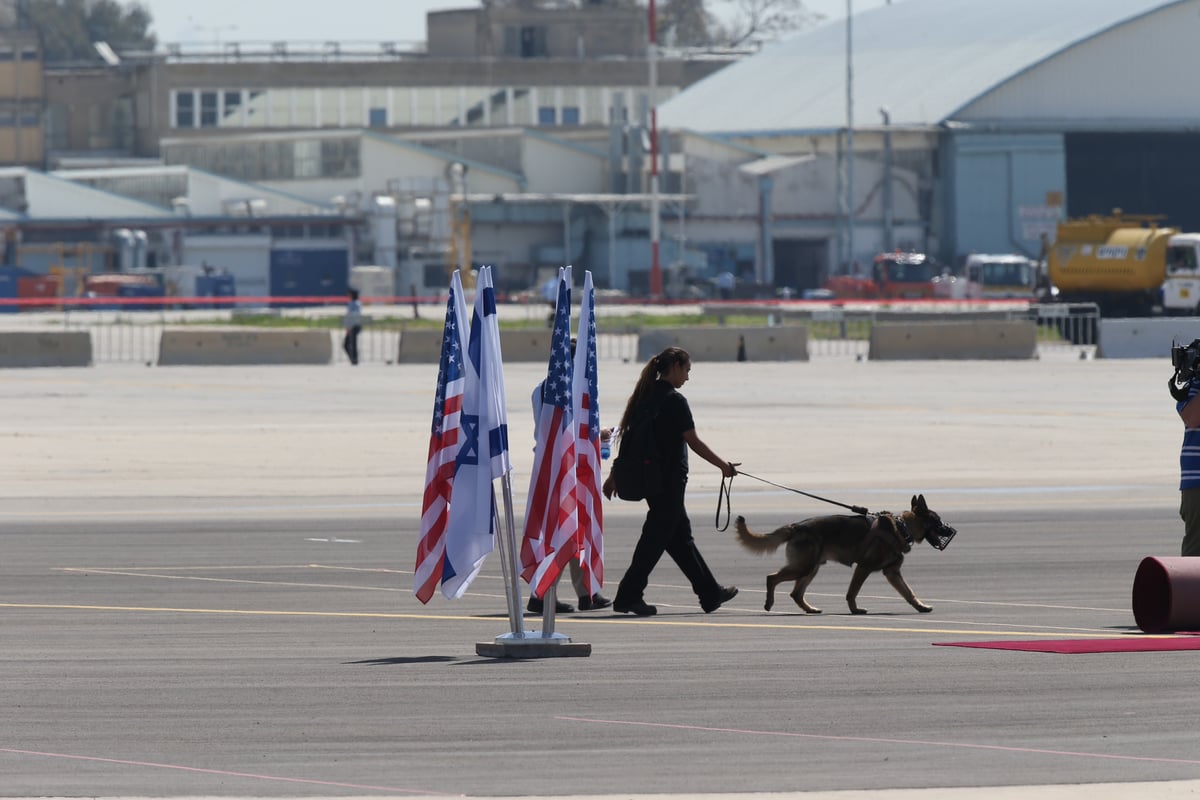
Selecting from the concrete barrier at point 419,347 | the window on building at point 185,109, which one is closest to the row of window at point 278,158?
the window on building at point 185,109

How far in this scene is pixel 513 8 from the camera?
13162 centimetres

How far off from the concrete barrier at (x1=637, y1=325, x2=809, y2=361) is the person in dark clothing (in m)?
31.3

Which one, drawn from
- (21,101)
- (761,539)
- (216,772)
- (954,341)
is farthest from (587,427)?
(21,101)

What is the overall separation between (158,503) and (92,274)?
6785 centimetres

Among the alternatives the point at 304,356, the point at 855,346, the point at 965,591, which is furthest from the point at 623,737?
the point at 855,346

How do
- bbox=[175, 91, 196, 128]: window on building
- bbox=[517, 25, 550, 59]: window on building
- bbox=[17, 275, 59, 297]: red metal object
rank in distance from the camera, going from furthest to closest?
bbox=[517, 25, 550, 59]: window on building < bbox=[175, 91, 196, 128]: window on building < bbox=[17, 275, 59, 297]: red metal object

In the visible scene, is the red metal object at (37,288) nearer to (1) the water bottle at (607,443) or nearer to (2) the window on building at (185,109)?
(2) the window on building at (185,109)

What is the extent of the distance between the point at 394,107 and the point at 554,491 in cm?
10729

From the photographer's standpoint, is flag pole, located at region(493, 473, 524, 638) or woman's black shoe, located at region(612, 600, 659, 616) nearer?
flag pole, located at region(493, 473, 524, 638)

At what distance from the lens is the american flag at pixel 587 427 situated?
445 inches

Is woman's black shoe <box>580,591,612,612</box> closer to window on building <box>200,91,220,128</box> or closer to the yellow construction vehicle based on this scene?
the yellow construction vehicle

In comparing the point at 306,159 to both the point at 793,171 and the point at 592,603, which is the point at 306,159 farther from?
the point at 592,603

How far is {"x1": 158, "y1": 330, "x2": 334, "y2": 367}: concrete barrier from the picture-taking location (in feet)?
144

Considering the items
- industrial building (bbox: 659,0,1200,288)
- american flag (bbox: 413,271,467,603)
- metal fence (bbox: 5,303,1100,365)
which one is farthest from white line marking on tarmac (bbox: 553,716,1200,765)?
industrial building (bbox: 659,0,1200,288)
